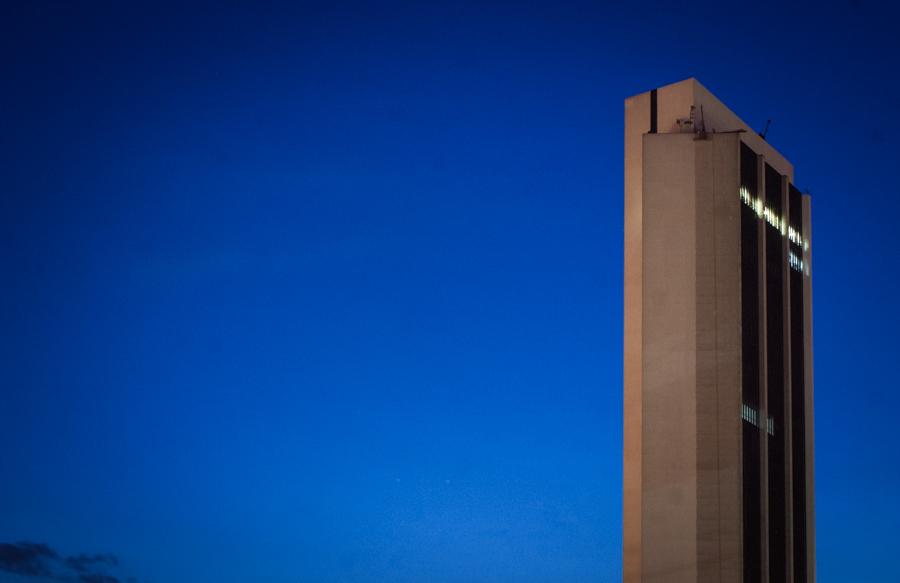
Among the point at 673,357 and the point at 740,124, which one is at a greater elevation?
the point at 740,124

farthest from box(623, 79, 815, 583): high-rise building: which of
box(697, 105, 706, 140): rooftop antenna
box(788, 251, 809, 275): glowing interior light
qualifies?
box(788, 251, 809, 275): glowing interior light

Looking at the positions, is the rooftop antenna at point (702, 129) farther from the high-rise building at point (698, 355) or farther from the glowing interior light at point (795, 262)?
the glowing interior light at point (795, 262)

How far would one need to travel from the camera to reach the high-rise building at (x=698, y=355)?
88750 mm

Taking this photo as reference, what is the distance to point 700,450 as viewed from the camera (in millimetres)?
89250

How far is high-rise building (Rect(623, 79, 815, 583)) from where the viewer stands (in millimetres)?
88750

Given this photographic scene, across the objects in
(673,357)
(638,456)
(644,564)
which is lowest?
(644,564)

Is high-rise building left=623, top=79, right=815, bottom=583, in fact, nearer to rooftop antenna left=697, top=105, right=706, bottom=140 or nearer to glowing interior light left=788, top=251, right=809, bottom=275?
rooftop antenna left=697, top=105, right=706, bottom=140

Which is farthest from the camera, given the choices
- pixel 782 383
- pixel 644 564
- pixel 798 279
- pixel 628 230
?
pixel 798 279

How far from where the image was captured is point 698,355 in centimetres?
9112

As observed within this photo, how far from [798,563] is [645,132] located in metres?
40.5

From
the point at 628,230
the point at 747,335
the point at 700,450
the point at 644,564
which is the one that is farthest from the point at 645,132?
the point at 644,564

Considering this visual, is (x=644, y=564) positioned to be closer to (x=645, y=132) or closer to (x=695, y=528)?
(x=695, y=528)

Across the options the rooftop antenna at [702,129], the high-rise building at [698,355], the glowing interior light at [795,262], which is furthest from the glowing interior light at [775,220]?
the rooftop antenna at [702,129]

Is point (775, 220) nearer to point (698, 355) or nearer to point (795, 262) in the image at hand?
point (795, 262)
